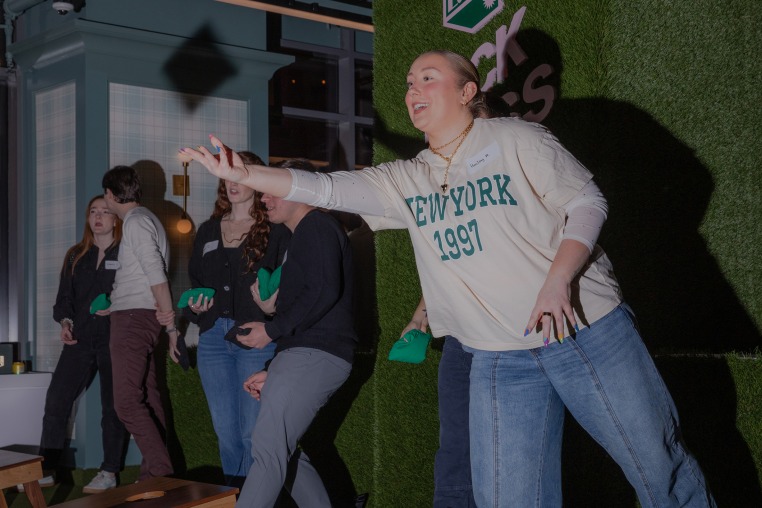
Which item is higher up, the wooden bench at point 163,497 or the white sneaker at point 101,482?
the wooden bench at point 163,497

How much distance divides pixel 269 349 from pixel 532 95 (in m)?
1.41

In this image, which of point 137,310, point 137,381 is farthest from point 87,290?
point 137,381

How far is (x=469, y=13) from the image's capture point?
9.73 ft

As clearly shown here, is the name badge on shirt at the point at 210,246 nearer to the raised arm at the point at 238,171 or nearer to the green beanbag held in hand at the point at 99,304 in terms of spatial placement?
the green beanbag held in hand at the point at 99,304

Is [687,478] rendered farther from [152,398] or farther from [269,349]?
[152,398]

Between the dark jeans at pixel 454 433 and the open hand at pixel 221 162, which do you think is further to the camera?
the dark jeans at pixel 454 433

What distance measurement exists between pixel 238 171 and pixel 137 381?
2.71 metres

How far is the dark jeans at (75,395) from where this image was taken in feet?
14.3

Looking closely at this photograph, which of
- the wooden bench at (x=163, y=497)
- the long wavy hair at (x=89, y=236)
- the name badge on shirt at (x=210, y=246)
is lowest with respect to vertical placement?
the wooden bench at (x=163, y=497)

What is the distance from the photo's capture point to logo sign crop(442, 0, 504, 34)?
287cm

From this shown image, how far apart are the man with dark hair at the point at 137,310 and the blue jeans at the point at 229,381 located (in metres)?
0.83

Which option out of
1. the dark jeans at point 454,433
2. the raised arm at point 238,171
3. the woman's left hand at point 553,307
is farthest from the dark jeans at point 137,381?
the woman's left hand at point 553,307

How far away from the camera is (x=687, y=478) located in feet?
5.46

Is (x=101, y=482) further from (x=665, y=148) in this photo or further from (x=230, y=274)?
(x=665, y=148)
